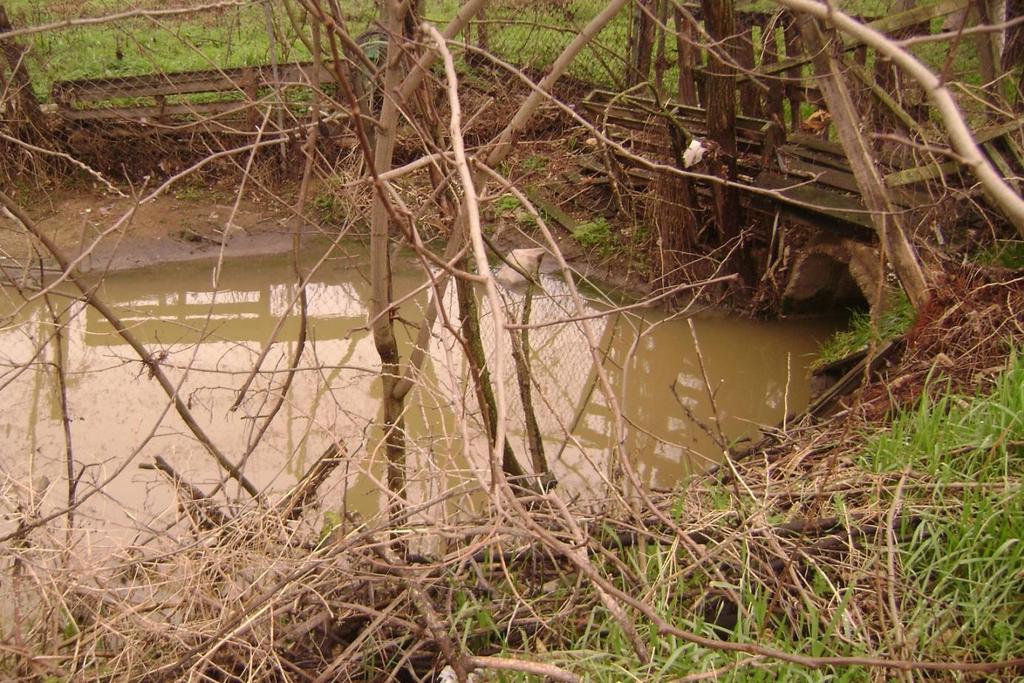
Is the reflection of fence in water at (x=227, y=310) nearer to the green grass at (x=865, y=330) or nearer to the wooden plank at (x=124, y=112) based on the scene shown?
the wooden plank at (x=124, y=112)

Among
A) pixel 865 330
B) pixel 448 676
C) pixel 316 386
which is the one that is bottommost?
pixel 448 676

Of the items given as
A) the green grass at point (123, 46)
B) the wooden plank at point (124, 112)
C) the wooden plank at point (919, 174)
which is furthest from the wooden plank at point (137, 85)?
the wooden plank at point (919, 174)

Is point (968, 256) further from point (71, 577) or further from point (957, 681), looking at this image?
point (71, 577)

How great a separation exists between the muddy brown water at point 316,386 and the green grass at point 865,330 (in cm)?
23

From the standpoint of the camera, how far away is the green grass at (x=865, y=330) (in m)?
5.09

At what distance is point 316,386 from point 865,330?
357cm

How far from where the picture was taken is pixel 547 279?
7.42 metres

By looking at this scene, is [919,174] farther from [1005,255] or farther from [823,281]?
[823,281]

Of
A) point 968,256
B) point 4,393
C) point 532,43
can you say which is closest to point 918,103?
point 968,256

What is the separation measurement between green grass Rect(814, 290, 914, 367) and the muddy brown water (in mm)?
232

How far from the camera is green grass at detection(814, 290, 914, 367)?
16.7 feet

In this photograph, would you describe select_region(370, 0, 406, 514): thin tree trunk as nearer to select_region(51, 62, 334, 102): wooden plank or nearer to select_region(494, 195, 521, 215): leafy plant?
select_region(494, 195, 521, 215): leafy plant

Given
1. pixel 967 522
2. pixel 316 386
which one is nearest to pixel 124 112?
pixel 316 386

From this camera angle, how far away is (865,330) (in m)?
5.80
